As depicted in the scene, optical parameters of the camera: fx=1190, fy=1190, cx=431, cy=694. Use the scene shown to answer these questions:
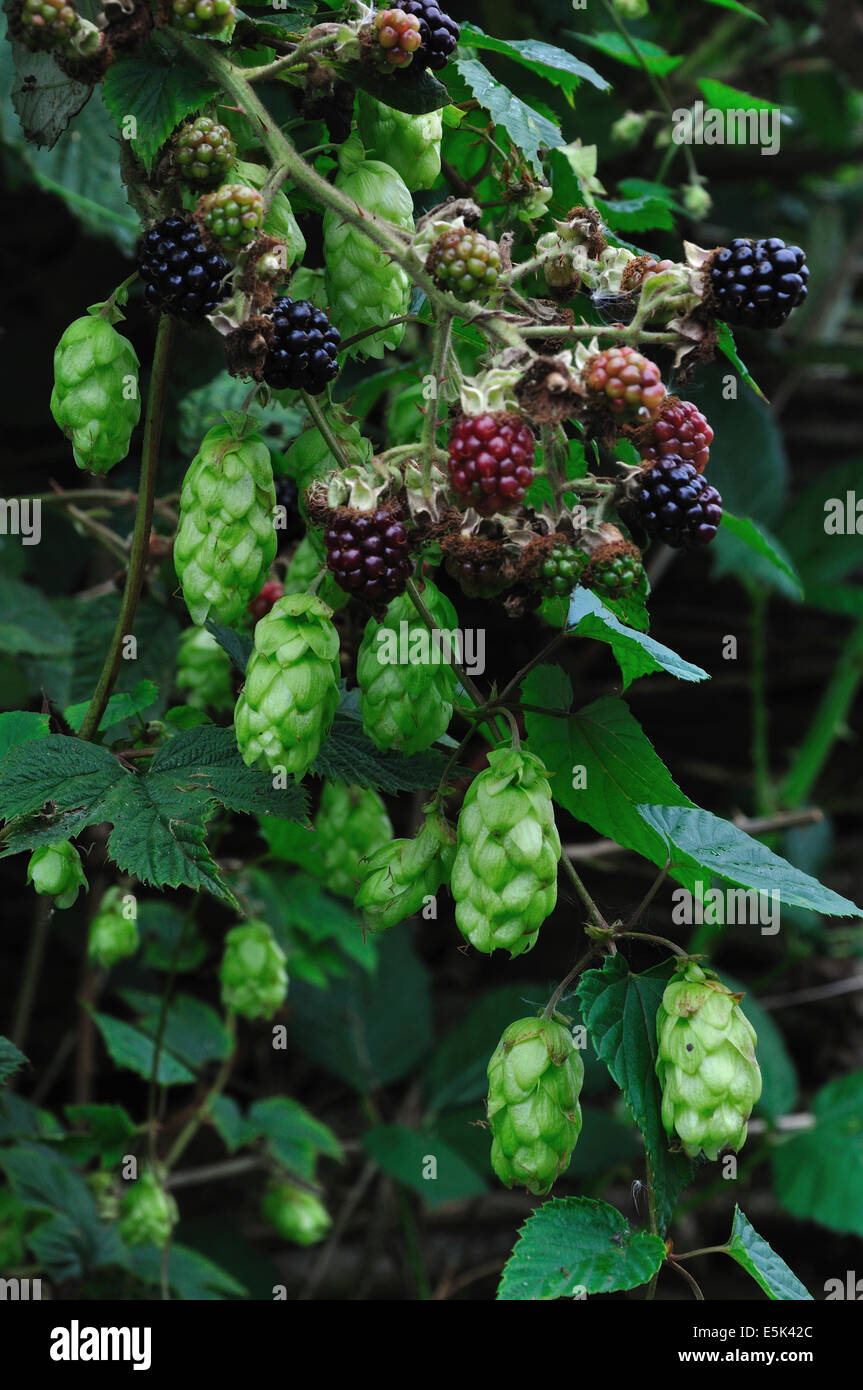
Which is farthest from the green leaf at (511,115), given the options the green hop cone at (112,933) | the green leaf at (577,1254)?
the green hop cone at (112,933)

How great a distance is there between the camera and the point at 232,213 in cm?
62

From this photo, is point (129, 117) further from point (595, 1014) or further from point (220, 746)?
point (595, 1014)

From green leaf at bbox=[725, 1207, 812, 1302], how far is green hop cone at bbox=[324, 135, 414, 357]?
595 mm

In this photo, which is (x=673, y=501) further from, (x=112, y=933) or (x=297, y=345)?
(x=112, y=933)

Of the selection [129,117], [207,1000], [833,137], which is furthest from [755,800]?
[129,117]

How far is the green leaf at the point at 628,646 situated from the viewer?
68 centimetres

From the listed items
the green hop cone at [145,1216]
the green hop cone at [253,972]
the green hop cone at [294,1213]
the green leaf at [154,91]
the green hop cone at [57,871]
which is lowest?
the green hop cone at [294,1213]

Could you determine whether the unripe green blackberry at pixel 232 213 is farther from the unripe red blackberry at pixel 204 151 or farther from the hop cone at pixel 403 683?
the hop cone at pixel 403 683

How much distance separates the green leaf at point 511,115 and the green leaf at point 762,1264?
71 cm

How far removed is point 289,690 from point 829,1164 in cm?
172

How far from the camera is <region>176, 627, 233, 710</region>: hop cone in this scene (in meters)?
1.05

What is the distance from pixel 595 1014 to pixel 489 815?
16 centimetres

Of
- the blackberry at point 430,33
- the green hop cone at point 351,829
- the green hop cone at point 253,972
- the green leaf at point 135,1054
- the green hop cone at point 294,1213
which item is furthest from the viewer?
the green hop cone at point 294,1213

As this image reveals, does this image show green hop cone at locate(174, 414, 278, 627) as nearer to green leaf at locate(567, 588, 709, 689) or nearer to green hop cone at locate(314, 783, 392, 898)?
green leaf at locate(567, 588, 709, 689)
